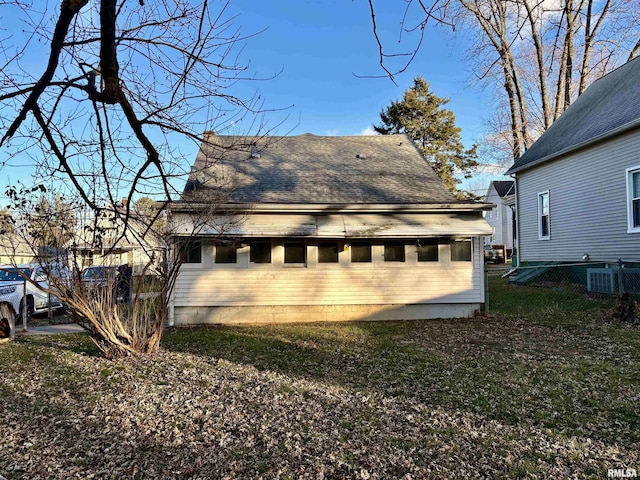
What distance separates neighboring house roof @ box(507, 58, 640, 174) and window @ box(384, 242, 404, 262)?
708cm

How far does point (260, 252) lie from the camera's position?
10359mm

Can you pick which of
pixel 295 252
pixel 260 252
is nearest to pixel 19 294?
pixel 260 252

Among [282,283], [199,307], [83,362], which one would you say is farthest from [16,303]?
[282,283]

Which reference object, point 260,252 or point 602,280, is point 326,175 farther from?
point 602,280

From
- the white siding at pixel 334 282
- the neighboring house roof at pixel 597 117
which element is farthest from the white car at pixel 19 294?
the neighboring house roof at pixel 597 117

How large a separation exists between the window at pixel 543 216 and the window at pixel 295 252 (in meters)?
10.3

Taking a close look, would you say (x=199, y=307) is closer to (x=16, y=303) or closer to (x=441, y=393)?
(x=16, y=303)

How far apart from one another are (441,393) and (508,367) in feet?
5.21

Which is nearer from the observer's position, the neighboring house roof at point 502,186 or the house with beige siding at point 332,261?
the house with beige siding at point 332,261

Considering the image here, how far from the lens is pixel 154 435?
4.02 meters

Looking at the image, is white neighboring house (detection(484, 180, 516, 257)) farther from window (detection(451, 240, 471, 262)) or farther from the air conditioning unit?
window (detection(451, 240, 471, 262))

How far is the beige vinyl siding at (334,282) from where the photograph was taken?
10188 millimetres

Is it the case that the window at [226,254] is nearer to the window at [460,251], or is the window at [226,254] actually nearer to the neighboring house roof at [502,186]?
the window at [460,251]

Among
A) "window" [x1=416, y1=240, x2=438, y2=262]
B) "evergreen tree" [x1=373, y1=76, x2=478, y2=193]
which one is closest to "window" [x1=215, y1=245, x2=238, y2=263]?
"window" [x1=416, y1=240, x2=438, y2=262]
